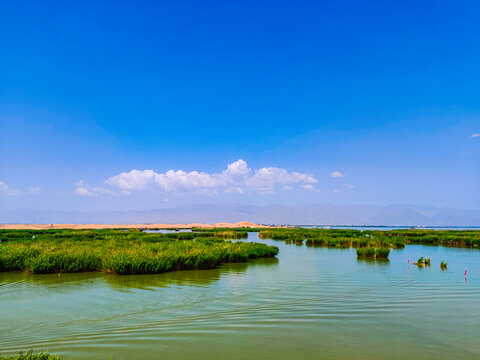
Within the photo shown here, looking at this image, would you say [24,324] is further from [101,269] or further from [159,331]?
[101,269]

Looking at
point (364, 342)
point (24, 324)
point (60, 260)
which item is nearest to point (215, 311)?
point (364, 342)

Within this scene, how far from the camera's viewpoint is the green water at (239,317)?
18.7 feet

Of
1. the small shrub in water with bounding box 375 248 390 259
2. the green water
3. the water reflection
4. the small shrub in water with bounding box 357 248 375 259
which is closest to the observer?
the green water

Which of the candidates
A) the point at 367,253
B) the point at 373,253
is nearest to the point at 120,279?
the point at 367,253

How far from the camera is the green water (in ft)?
18.7

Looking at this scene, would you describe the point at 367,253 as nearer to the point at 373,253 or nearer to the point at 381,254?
the point at 373,253

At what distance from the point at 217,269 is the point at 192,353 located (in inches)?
420

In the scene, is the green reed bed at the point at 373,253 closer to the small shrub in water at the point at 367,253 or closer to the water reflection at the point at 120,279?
the small shrub in water at the point at 367,253

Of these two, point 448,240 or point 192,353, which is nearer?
point 192,353

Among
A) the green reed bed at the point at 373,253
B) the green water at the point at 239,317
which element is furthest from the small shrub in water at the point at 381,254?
the green water at the point at 239,317

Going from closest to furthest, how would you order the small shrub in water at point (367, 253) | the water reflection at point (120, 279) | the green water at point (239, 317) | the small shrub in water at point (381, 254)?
1. the green water at point (239, 317)
2. the water reflection at point (120, 279)
3. the small shrub in water at point (381, 254)
4. the small shrub in water at point (367, 253)

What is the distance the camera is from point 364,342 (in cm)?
601

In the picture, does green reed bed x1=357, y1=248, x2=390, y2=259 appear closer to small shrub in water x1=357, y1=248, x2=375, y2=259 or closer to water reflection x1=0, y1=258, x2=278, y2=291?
small shrub in water x1=357, y1=248, x2=375, y2=259

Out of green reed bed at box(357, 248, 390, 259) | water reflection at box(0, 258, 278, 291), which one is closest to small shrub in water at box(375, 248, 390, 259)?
green reed bed at box(357, 248, 390, 259)
